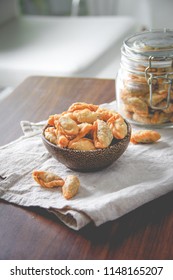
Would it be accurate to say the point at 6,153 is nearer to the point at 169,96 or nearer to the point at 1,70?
the point at 169,96

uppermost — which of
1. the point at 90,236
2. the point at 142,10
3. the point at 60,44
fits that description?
the point at 90,236

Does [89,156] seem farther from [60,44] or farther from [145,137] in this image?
[60,44]

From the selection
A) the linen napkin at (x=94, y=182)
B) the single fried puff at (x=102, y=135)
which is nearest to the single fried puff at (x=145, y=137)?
the linen napkin at (x=94, y=182)

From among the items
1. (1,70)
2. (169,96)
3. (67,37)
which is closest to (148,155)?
(169,96)

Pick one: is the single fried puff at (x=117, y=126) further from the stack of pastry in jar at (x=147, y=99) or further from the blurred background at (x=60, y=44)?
the blurred background at (x=60, y=44)

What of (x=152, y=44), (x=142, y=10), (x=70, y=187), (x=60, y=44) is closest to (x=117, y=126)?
(x=70, y=187)
